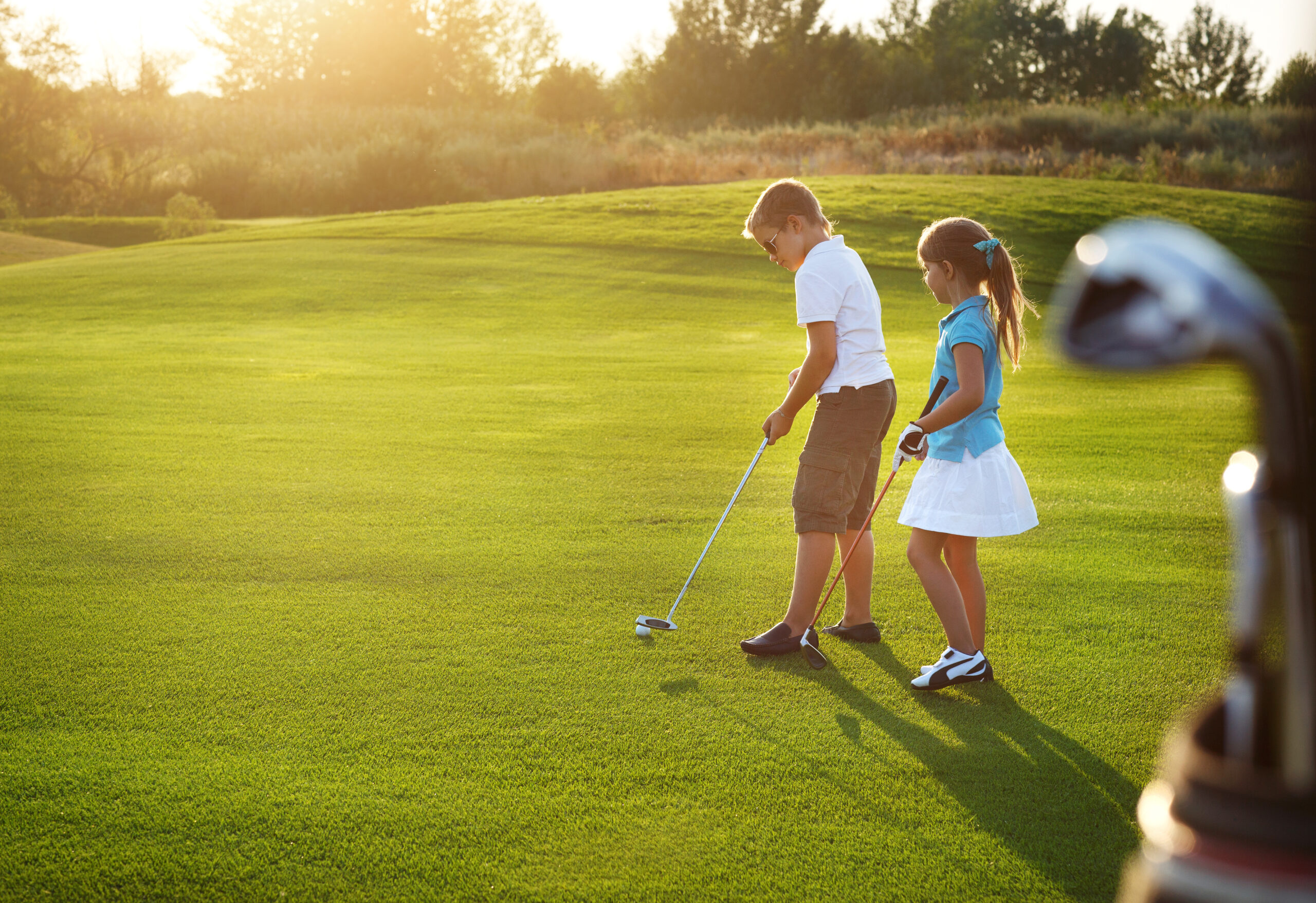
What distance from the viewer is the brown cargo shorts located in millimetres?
4492

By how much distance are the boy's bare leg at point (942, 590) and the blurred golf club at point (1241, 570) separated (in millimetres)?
3564

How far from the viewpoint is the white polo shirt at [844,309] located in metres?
4.37

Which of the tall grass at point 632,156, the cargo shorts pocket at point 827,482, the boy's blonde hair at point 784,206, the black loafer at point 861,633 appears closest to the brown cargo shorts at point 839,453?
the cargo shorts pocket at point 827,482

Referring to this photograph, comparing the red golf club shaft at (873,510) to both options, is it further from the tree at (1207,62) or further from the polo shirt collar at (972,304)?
the tree at (1207,62)

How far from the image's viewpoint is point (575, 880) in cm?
282

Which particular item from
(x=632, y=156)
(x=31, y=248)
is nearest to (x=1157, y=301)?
(x=31, y=248)

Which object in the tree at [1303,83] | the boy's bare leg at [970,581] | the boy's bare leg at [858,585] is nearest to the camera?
the tree at [1303,83]

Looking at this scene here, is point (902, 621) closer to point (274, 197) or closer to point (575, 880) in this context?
point (575, 880)

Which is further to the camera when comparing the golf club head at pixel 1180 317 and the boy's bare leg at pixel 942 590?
the boy's bare leg at pixel 942 590

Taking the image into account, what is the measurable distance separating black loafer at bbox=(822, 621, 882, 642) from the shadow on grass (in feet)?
1.26

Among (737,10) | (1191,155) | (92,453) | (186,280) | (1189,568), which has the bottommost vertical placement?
(1189,568)

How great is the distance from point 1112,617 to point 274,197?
40.9 m

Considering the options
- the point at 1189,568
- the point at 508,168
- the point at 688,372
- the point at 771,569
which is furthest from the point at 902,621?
the point at 508,168

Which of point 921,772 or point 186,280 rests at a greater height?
point 186,280
